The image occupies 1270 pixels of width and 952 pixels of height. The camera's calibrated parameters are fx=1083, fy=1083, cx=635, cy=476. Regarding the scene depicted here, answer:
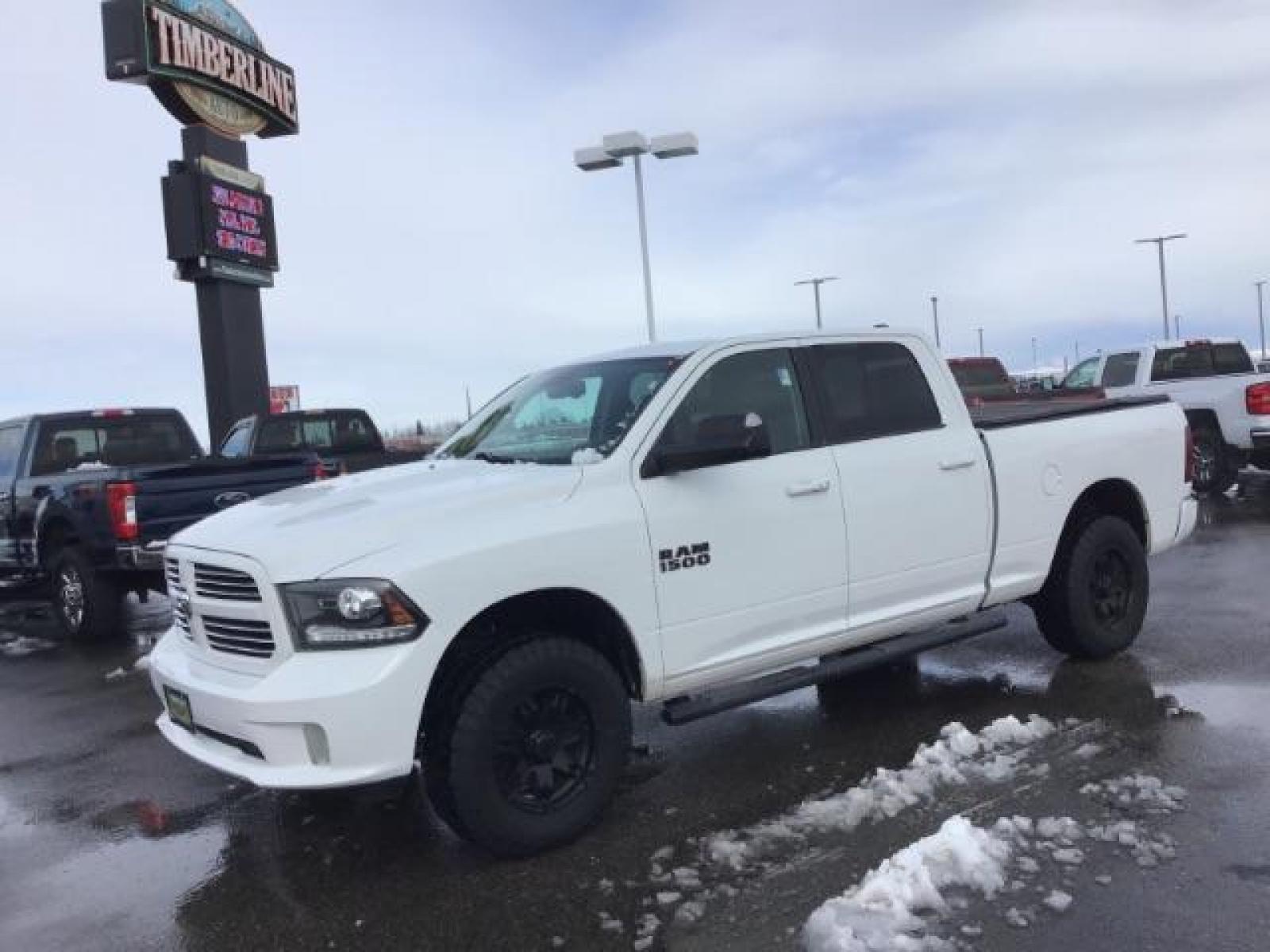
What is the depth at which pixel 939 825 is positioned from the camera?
4.06m

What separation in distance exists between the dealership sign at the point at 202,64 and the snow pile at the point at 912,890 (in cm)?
1741

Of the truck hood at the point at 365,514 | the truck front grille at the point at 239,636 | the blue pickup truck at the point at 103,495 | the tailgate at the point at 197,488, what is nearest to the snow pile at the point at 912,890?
the truck hood at the point at 365,514

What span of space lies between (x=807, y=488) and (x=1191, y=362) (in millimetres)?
12676

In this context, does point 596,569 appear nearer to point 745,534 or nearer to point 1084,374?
point 745,534

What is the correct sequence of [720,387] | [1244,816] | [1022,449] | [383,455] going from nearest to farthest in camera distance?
[1244,816], [720,387], [1022,449], [383,455]

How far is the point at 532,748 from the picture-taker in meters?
4.01

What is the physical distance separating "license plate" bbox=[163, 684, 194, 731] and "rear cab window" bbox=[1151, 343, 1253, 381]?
1413cm

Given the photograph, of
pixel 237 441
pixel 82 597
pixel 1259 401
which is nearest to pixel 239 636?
pixel 82 597

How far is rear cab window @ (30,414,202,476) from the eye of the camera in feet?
33.6

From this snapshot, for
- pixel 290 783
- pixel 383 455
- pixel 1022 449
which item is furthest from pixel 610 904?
pixel 383 455

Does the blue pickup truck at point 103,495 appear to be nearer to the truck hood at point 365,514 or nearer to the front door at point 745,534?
the truck hood at point 365,514

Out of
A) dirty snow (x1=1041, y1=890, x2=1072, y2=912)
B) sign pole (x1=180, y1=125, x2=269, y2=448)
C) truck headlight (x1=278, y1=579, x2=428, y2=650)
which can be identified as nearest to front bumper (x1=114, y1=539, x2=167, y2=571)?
truck headlight (x1=278, y1=579, x2=428, y2=650)

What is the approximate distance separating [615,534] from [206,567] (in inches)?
61.2

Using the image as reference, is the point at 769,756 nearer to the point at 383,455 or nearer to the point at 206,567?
the point at 206,567
